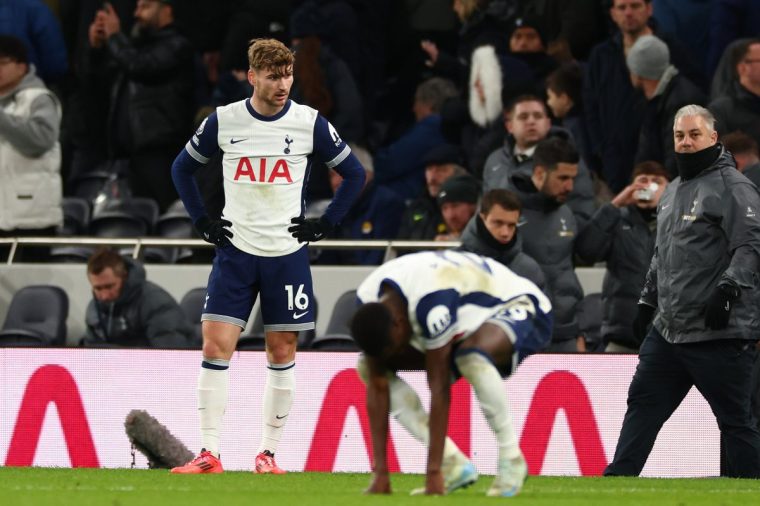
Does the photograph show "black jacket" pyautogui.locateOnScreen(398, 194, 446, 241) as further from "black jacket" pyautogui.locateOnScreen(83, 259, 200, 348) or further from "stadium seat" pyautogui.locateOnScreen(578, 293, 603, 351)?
"black jacket" pyautogui.locateOnScreen(83, 259, 200, 348)

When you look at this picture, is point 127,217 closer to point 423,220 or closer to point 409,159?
point 409,159

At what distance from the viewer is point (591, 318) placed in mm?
13852

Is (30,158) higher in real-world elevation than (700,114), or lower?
lower

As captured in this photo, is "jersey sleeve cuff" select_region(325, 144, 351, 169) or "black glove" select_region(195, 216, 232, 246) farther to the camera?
"jersey sleeve cuff" select_region(325, 144, 351, 169)

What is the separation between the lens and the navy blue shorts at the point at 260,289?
1027 centimetres

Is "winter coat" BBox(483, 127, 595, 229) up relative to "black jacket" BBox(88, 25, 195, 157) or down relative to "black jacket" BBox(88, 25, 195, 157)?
down

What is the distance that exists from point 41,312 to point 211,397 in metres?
4.85

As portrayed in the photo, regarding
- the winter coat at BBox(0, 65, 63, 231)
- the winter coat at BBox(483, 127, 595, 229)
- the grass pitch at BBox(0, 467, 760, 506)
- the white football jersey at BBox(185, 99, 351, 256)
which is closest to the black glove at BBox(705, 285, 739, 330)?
the grass pitch at BBox(0, 467, 760, 506)

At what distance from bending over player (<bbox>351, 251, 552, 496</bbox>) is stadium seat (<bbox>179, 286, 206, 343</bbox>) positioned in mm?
6067

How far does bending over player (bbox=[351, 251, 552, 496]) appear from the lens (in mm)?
8039

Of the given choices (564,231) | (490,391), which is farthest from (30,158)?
(490,391)

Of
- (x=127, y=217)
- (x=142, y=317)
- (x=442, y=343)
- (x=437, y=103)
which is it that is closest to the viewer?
(x=442, y=343)

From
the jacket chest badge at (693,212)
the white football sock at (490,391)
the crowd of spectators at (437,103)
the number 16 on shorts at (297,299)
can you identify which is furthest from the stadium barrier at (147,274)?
the white football sock at (490,391)

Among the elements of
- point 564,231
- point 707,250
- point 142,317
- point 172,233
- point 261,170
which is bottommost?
point 142,317
